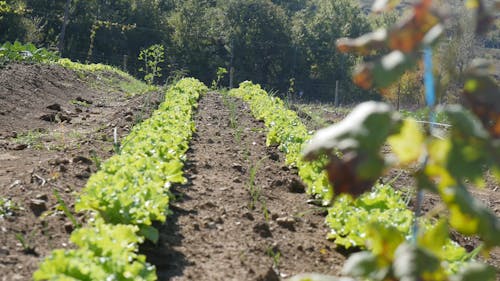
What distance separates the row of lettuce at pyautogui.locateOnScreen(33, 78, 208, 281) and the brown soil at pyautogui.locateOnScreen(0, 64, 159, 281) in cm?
22

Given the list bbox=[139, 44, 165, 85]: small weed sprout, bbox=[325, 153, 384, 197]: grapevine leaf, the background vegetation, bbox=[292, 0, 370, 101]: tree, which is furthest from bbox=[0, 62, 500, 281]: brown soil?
bbox=[292, 0, 370, 101]: tree

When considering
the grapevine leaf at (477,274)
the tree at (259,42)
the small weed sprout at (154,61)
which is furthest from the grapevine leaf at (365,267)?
the tree at (259,42)

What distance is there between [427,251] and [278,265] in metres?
2.20

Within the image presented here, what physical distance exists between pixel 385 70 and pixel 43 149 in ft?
20.5

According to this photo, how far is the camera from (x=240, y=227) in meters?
4.50

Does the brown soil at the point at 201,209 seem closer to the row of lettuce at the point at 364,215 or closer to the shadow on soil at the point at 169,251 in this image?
the shadow on soil at the point at 169,251

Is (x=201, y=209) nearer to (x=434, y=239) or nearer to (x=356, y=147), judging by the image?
(x=434, y=239)

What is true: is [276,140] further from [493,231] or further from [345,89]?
[345,89]

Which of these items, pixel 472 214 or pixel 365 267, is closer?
pixel 472 214

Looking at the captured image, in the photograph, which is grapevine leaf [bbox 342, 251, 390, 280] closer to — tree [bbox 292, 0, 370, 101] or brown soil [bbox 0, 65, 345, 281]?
brown soil [bbox 0, 65, 345, 281]

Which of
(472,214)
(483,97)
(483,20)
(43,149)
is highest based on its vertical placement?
(483,20)

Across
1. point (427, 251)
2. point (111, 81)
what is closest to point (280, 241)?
point (427, 251)

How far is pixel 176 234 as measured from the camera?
4297mm

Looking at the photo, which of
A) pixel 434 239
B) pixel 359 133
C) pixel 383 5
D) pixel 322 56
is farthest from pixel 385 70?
pixel 322 56
